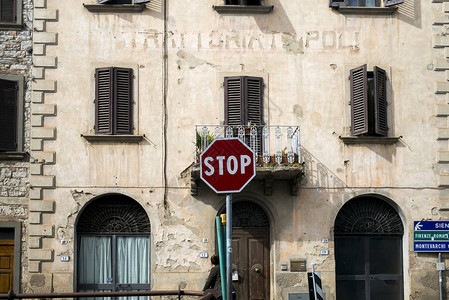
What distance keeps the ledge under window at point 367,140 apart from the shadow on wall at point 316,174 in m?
0.88

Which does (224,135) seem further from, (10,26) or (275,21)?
(10,26)

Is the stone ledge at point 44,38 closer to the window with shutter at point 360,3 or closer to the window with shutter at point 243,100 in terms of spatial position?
the window with shutter at point 243,100

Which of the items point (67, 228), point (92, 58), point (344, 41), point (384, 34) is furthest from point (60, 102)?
point (384, 34)

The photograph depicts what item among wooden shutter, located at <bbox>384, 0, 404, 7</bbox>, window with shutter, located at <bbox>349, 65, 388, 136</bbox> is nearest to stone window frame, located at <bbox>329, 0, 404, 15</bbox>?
wooden shutter, located at <bbox>384, 0, 404, 7</bbox>

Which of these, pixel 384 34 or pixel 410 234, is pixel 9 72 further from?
pixel 410 234

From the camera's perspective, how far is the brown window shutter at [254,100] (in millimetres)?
16938

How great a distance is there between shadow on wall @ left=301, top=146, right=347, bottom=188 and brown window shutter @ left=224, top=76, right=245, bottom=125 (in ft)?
6.01

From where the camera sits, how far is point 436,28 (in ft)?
57.4

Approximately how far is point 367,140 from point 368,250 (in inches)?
111

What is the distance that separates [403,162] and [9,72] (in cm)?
1020

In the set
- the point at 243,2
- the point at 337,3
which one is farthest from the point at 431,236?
the point at 243,2

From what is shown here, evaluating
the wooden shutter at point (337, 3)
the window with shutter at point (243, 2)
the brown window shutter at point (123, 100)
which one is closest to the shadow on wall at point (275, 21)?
the window with shutter at point (243, 2)

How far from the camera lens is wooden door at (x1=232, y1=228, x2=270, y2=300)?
16859 mm

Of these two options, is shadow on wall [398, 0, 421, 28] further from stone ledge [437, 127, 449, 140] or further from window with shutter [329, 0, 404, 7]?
stone ledge [437, 127, 449, 140]
